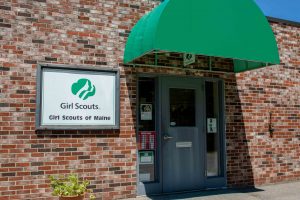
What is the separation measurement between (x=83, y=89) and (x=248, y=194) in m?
4.05

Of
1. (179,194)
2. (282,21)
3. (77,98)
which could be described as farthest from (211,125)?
(282,21)

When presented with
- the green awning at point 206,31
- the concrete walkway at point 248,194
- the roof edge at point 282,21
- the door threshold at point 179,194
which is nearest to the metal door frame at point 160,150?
the door threshold at point 179,194

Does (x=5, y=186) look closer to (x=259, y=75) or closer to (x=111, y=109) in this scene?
(x=111, y=109)

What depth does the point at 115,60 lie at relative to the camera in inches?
270

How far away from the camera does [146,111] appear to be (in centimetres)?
715

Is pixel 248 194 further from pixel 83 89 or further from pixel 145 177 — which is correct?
pixel 83 89

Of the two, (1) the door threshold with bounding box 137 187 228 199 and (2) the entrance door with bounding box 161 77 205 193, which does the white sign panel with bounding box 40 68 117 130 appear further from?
(1) the door threshold with bounding box 137 187 228 199

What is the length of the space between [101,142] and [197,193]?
7.63 feet

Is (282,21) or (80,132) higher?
(282,21)

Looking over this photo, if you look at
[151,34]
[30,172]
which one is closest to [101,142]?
[30,172]

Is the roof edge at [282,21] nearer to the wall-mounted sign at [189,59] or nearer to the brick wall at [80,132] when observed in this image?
the brick wall at [80,132]

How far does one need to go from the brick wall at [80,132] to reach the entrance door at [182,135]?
0.38 metres

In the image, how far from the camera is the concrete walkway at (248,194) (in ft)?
22.5

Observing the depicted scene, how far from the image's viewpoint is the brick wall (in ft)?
19.5
